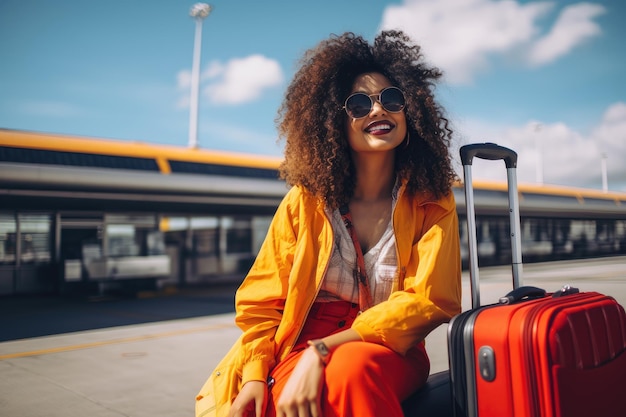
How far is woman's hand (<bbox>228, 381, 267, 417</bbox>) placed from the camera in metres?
1.44

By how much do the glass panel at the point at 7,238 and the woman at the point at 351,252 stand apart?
1084 cm

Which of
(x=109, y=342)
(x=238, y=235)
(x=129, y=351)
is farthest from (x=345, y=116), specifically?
(x=238, y=235)

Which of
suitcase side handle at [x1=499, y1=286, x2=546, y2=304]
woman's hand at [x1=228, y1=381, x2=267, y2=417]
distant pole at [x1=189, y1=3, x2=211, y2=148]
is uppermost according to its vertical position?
distant pole at [x1=189, y1=3, x2=211, y2=148]

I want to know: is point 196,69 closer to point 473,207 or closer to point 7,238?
point 7,238

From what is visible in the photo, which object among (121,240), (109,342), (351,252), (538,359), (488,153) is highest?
(488,153)

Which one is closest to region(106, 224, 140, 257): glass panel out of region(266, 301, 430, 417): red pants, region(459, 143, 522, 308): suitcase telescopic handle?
region(266, 301, 430, 417): red pants

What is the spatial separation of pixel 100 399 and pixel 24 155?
22.7 feet

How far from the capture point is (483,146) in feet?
5.45

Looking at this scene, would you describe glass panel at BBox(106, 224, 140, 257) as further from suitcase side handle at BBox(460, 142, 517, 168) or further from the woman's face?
suitcase side handle at BBox(460, 142, 517, 168)

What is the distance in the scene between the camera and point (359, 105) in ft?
5.74

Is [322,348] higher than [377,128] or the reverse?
the reverse

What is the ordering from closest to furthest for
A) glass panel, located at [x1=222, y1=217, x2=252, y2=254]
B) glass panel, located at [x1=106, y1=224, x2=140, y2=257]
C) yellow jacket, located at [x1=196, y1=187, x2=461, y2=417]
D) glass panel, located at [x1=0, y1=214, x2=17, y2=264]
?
yellow jacket, located at [x1=196, y1=187, x2=461, y2=417]
glass panel, located at [x1=0, y1=214, x2=17, y2=264]
glass panel, located at [x1=106, y1=224, x2=140, y2=257]
glass panel, located at [x1=222, y1=217, x2=252, y2=254]

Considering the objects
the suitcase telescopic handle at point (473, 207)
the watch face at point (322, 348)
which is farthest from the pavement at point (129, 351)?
the watch face at point (322, 348)

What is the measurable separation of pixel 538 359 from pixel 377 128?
851 millimetres
